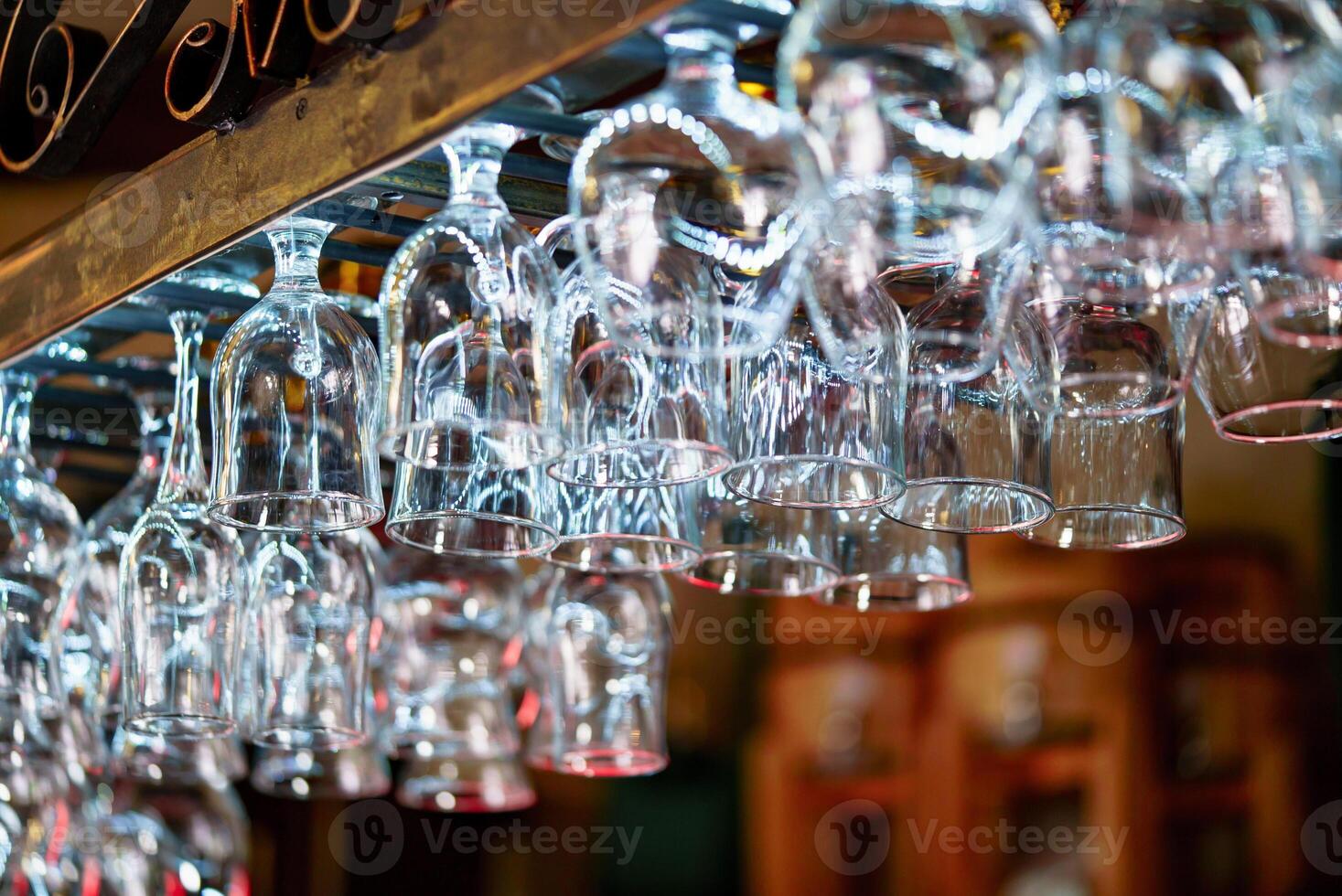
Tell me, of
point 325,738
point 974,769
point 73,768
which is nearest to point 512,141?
point 325,738

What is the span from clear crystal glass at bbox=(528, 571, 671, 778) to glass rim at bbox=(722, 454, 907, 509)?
0.40m

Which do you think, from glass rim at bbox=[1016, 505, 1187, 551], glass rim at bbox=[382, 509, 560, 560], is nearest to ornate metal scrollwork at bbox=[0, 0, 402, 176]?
glass rim at bbox=[382, 509, 560, 560]

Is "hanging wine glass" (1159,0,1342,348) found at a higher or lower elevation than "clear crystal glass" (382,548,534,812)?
higher

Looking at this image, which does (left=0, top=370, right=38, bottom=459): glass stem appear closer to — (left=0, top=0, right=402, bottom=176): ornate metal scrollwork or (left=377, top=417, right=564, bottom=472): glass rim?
(left=0, top=0, right=402, bottom=176): ornate metal scrollwork

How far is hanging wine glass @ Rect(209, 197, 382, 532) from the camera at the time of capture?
1.05 meters

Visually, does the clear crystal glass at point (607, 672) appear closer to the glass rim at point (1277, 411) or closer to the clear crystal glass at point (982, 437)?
the clear crystal glass at point (982, 437)

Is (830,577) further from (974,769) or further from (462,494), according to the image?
(974,769)

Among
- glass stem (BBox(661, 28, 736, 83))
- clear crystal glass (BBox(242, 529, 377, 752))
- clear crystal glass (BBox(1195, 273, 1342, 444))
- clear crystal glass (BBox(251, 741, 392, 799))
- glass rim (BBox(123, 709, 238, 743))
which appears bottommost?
clear crystal glass (BBox(251, 741, 392, 799))

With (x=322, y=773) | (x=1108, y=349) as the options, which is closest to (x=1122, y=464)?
(x=1108, y=349)

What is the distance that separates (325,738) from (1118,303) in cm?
69

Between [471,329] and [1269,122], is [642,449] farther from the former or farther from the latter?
[1269,122]

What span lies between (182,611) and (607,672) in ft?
1.15

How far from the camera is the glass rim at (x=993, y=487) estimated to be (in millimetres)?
1008

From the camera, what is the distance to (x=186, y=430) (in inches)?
50.3
